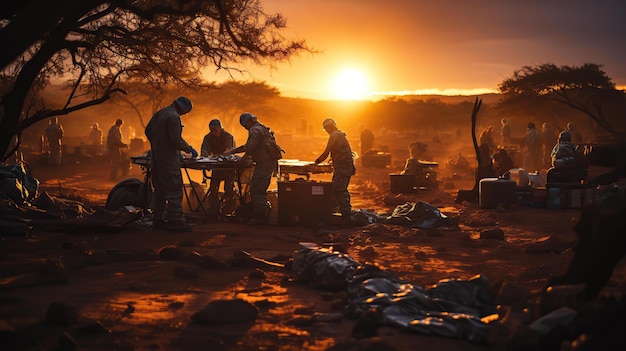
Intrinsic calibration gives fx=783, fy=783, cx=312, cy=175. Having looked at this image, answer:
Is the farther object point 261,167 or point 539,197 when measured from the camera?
point 539,197

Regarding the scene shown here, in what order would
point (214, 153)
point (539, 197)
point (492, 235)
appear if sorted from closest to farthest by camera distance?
point (492, 235) < point (214, 153) < point (539, 197)

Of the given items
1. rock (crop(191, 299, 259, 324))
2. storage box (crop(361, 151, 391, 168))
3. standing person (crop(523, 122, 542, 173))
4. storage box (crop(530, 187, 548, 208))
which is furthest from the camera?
storage box (crop(361, 151, 391, 168))

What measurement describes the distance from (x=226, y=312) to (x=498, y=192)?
1153 centimetres

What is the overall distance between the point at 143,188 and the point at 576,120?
4274 cm

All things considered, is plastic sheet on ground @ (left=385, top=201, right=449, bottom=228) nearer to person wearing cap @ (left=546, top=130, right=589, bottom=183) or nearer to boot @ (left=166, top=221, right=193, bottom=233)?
boot @ (left=166, top=221, right=193, bottom=233)

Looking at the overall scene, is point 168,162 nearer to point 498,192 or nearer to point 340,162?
point 340,162

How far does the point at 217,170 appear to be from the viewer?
49.6 feet

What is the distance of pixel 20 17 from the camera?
21.4 feet

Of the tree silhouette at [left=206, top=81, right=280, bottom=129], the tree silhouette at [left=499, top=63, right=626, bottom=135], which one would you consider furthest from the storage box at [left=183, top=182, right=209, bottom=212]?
the tree silhouette at [left=206, top=81, right=280, bottom=129]

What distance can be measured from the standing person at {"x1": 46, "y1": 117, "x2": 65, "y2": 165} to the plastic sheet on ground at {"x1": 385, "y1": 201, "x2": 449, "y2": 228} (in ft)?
61.3

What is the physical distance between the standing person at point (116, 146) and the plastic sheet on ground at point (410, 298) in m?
18.5

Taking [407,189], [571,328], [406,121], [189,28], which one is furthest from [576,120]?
[571,328]

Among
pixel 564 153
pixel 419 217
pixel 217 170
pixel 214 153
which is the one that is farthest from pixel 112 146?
pixel 564 153

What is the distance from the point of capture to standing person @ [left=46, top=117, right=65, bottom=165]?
29.4m
